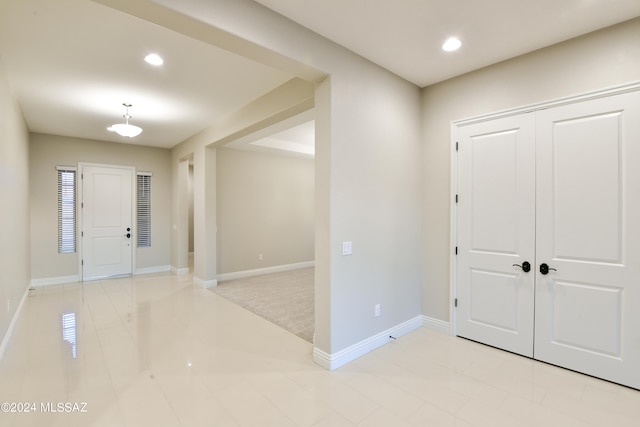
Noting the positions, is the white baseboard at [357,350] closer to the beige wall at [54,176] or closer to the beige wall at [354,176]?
the beige wall at [354,176]

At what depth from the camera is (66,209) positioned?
6020 mm

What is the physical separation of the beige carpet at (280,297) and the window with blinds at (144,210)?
2423 millimetres

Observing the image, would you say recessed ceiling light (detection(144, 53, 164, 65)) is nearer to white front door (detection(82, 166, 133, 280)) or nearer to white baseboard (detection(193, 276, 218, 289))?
white baseboard (detection(193, 276, 218, 289))

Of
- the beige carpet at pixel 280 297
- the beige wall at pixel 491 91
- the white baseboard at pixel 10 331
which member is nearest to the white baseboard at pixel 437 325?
the beige wall at pixel 491 91

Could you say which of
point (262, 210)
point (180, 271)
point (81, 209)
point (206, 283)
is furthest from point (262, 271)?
point (81, 209)

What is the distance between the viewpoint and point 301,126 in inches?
215

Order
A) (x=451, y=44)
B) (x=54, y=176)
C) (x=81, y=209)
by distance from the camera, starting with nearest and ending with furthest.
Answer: (x=451, y=44), (x=54, y=176), (x=81, y=209)

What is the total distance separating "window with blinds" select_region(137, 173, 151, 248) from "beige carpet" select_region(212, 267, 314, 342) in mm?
2423

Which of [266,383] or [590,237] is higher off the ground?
[590,237]

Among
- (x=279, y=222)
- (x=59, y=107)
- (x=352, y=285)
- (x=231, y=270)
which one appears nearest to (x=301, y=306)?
(x=352, y=285)

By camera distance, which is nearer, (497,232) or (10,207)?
(497,232)

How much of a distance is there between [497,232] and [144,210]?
7.03m

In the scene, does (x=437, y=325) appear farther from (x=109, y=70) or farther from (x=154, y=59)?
(x=109, y=70)

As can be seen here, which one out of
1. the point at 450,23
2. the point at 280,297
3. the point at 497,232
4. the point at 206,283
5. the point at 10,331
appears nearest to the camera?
the point at 450,23
